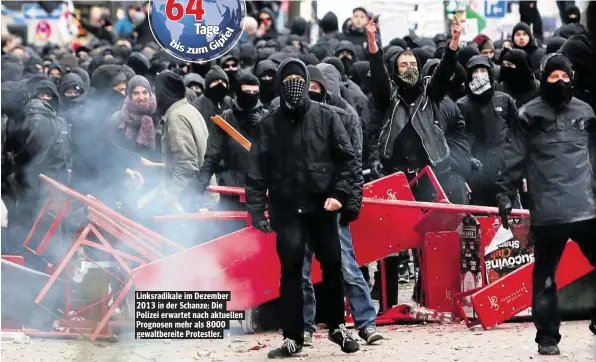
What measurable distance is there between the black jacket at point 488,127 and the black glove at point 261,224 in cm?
354

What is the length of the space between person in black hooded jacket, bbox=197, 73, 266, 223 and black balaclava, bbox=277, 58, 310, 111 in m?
1.98

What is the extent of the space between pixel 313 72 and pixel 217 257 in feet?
5.10

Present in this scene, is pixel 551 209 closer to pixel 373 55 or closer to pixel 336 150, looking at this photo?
pixel 336 150

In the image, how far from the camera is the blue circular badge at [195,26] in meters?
10.8

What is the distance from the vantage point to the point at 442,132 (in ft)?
37.0

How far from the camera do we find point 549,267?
30.2ft

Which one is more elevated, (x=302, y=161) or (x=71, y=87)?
(x=71, y=87)

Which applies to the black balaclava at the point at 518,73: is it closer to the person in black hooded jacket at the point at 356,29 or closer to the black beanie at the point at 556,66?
the black beanie at the point at 556,66

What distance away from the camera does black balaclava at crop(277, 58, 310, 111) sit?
9.20m

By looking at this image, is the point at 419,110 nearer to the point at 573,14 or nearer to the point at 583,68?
the point at 583,68

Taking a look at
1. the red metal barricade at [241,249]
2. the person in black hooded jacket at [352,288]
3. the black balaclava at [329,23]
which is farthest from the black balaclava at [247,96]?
the black balaclava at [329,23]

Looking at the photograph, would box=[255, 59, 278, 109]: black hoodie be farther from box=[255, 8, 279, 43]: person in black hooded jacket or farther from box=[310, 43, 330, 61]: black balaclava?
box=[255, 8, 279, 43]: person in black hooded jacket

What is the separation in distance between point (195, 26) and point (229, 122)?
98 cm

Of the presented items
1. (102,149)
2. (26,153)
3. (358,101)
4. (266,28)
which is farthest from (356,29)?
(102,149)
